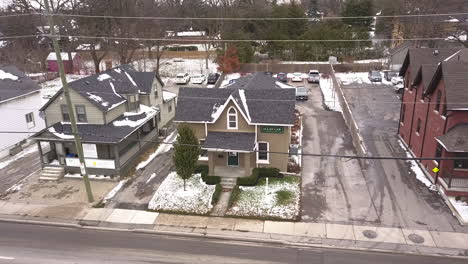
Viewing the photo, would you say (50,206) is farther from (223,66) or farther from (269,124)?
(223,66)

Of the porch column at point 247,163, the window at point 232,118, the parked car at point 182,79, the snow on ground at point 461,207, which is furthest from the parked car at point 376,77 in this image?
the porch column at point 247,163

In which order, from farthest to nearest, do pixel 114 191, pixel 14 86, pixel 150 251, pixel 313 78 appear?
pixel 313 78 < pixel 14 86 < pixel 114 191 < pixel 150 251

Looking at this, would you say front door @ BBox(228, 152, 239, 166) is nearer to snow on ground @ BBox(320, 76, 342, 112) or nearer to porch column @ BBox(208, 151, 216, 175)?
porch column @ BBox(208, 151, 216, 175)

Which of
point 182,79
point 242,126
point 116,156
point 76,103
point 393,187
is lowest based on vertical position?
point 393,187

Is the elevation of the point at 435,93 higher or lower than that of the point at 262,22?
lower

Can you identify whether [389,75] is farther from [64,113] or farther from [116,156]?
[64,113]


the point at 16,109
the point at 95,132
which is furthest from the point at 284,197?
the point at 16,109

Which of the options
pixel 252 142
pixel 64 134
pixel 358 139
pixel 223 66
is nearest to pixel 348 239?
pixel 252 142

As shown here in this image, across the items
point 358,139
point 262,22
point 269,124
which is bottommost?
Result: point 358,139
